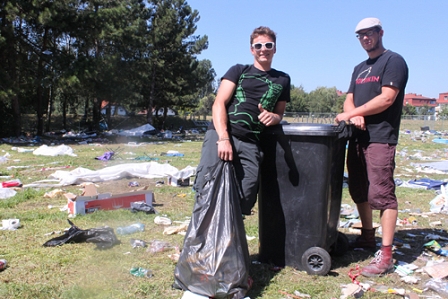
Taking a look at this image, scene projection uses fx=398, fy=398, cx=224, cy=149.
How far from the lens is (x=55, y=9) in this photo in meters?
17.2

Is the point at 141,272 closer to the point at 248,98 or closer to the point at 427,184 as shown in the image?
the point at 248,98

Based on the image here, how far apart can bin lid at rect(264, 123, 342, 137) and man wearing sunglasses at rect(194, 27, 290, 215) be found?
0.11 metres

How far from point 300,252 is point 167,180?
4.35 m

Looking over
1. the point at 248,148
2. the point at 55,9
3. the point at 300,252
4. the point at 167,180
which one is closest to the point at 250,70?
the point at 248,148

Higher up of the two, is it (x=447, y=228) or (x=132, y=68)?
(x=132, y=68)

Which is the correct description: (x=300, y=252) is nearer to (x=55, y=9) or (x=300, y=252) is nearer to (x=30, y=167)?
(x=30, y=167)

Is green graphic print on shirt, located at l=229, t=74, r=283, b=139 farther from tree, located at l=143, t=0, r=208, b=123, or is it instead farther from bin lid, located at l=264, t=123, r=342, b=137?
tree, located at l=143, t=0, r=208, b=123

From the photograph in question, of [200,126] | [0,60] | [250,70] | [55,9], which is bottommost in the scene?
[200,126]

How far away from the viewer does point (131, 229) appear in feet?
13.5

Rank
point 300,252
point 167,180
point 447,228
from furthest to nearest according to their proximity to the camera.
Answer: point 167,180 → point 447,228 → point 300,252

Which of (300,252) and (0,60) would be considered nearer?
(300,252)

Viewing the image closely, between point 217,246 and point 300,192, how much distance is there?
86 cm

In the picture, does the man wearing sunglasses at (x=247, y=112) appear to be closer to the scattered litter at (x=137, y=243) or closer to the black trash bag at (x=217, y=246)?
the black trash bag at (x=217, y=246)

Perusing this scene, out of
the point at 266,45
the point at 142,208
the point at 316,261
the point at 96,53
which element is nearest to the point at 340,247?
the point at 316,261
